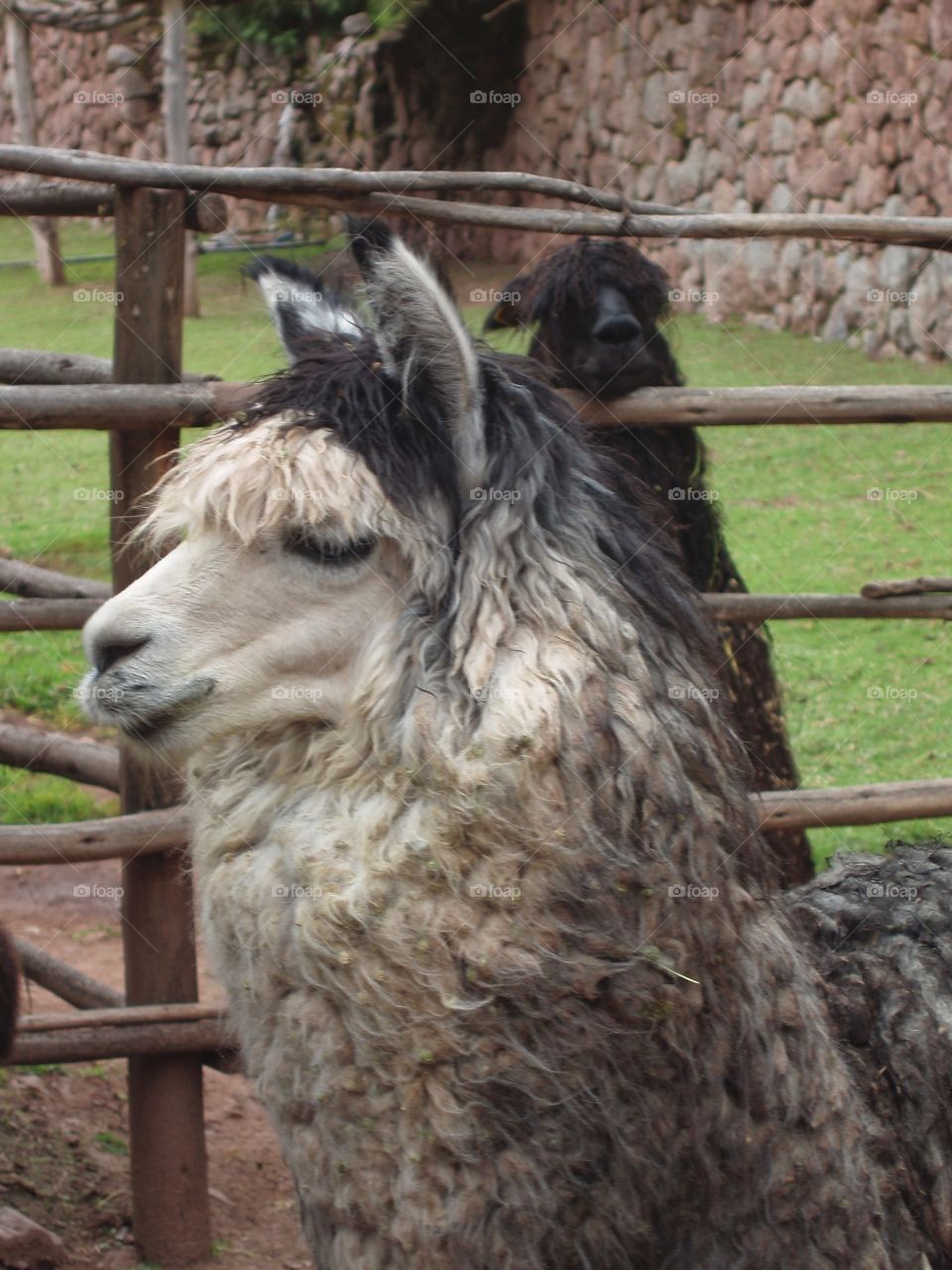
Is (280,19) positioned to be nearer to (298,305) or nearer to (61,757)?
(61,757)

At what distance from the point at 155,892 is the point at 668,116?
1319cm

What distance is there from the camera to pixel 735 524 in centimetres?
863

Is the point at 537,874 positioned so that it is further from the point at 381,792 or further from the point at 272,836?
the point at 272,836

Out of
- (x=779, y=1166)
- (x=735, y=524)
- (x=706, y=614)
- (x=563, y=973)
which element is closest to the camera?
(x=563, y=973)

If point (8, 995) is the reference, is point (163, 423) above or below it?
above

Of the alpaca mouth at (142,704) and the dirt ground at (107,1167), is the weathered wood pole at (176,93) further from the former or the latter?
the alpaca mouth at (142,704)

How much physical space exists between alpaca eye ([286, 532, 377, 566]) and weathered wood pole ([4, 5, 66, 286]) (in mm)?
12537

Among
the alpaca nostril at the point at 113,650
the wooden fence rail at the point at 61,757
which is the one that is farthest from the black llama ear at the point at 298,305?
the wooden fence rail at the point at 61,757

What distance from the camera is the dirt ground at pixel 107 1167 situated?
3713 mm

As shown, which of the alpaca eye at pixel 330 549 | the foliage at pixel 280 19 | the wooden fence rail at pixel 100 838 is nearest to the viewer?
the alpaca eye at pixel 330 549

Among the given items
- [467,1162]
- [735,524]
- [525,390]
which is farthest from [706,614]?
[735,524]

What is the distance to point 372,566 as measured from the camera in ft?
6.70

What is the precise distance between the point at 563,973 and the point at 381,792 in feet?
1.18

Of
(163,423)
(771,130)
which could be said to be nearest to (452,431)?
(163,423)
